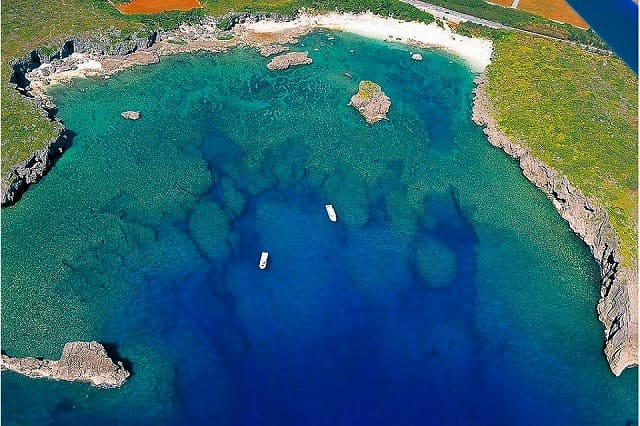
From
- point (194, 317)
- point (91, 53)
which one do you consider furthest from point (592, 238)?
point (91, 53)

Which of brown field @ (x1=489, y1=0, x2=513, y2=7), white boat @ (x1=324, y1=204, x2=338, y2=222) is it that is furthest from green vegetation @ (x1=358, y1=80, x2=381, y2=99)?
brown field @ (x1=489, y1=0, x2=513, y2=7)

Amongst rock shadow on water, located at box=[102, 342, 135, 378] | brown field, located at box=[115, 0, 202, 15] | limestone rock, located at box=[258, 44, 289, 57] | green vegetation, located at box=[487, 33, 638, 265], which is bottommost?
rock shadow on water, located at box=[102, 342, 135, 378]

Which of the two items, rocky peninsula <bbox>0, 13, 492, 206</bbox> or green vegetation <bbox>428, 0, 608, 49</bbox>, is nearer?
rocky peninsula <bbox>0, 13, 492, 206</bbox>

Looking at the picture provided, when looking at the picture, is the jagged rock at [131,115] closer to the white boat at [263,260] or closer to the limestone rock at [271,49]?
the limestone rock at [271,49]

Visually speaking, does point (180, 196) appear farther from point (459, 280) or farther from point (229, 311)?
point (459, 280)

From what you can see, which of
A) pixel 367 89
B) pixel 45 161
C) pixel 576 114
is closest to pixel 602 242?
pixel 576 114

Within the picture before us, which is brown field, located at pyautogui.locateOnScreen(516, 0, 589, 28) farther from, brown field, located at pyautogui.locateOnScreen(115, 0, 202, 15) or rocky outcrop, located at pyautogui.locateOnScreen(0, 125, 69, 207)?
rocky outcrop, located at pyautogui.locateOnScreen(0, 125, 69, 207)

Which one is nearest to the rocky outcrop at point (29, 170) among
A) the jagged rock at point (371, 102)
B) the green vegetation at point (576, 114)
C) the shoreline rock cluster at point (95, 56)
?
the shoreline rock cluster at point (95, 56)

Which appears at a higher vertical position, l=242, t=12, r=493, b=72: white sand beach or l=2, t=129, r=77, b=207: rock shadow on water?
l=242, t=12, r=493, b=72: white sand beach

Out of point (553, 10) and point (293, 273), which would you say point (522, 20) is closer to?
point (553, 10)
